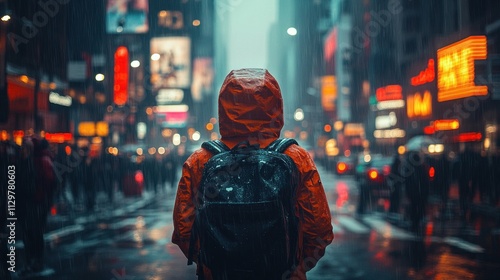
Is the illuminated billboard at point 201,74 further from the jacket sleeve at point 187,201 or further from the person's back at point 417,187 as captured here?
the jacket sleeve at point 187,201

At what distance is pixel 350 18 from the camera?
97.8 m

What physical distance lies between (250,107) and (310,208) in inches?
27.8

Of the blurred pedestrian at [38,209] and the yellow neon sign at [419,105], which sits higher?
the yellow neon sign at [419,105]

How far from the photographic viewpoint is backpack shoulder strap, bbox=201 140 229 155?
3864 millimetres

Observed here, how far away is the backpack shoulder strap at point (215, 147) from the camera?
12.7ft

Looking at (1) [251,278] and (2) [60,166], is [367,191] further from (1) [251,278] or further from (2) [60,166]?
(1) [251,278]

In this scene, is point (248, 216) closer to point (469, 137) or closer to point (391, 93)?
point (469, 137)

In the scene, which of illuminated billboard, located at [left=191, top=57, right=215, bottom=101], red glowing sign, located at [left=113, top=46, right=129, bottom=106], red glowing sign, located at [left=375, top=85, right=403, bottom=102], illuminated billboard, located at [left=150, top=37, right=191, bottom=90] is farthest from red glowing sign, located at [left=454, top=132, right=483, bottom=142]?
illuminated billboard, located at [left=191, top=57, right=215, bottom=101]

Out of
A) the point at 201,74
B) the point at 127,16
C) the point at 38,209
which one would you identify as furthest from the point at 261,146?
the point at 201,74

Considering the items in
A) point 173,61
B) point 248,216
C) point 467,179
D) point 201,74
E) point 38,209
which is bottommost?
point 467,179

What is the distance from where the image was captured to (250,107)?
3.77m

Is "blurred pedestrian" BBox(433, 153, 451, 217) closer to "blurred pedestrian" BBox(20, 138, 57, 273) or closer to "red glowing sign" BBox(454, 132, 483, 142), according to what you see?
"blurred pedestrian" BBox(20, 138, 57, 273)

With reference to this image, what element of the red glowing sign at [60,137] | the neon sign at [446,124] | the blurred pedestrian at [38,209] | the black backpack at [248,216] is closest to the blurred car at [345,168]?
the neon sign at [446,124]

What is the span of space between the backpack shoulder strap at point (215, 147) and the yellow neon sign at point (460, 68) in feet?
92.5
